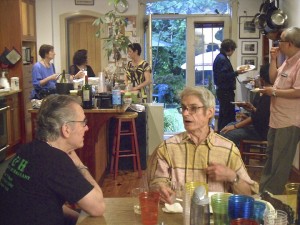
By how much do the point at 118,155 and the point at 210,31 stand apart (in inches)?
135

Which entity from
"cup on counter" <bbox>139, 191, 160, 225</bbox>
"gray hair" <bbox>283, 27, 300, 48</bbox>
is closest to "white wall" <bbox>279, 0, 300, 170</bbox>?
"gray hair" <bbox>283, 27, 300, 48</bbox>

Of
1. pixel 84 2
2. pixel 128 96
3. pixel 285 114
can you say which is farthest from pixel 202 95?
pixel 84 2

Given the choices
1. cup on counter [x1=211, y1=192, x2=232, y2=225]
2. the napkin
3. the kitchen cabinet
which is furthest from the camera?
the kitchen cabinet

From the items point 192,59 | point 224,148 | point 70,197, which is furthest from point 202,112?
point 192,59

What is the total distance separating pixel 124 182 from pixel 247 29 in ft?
12.5

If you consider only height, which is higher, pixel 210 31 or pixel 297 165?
pixel 210 31

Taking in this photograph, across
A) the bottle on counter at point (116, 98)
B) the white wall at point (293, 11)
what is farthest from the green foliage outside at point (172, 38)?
the bottle on counter at point (116, 98)

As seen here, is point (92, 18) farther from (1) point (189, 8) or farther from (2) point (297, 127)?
(2) point (297, 127)

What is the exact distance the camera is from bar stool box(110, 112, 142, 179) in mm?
4781

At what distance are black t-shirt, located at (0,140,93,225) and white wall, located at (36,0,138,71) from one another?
5.93m

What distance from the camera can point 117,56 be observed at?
6.04 meters

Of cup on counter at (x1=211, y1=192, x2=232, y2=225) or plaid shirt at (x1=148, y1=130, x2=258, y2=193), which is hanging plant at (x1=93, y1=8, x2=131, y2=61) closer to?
plaid shirt at (x1=148, y1=130, x2=258, y2=193)

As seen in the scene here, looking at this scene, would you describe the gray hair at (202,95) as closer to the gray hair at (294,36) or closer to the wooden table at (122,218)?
the wooden table at (122,218)

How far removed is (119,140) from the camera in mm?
4855
